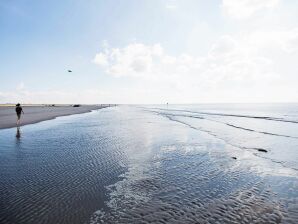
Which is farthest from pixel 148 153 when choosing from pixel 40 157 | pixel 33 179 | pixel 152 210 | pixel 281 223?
pixel 281 223

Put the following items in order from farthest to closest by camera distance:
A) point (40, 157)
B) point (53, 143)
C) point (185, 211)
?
point (53, 143) → point (40, 157) → point (185, 211)

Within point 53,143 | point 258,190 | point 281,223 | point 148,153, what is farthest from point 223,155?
point 53,143

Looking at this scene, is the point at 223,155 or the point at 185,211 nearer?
the point at 185,211

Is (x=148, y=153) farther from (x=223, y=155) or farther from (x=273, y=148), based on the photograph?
(x=273, y=148)

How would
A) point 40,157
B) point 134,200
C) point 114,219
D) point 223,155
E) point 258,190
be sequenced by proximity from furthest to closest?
point 223,155
point 40,157
point 258,190
point 134,200
point 114,219

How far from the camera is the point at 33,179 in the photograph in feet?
33.7

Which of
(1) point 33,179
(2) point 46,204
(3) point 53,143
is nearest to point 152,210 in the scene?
(2) point 46,204

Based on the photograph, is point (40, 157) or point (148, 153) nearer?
point (40, 157)

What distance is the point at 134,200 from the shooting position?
8430 mm

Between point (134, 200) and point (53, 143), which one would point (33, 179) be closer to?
point (134, 200)

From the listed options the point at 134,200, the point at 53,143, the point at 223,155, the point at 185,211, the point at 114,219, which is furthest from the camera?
the point at 53,143

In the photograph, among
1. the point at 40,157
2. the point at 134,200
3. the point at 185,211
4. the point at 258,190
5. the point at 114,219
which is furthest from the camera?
the point at 40,157

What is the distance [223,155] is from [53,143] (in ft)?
42.7

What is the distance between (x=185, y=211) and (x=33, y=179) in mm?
6575
